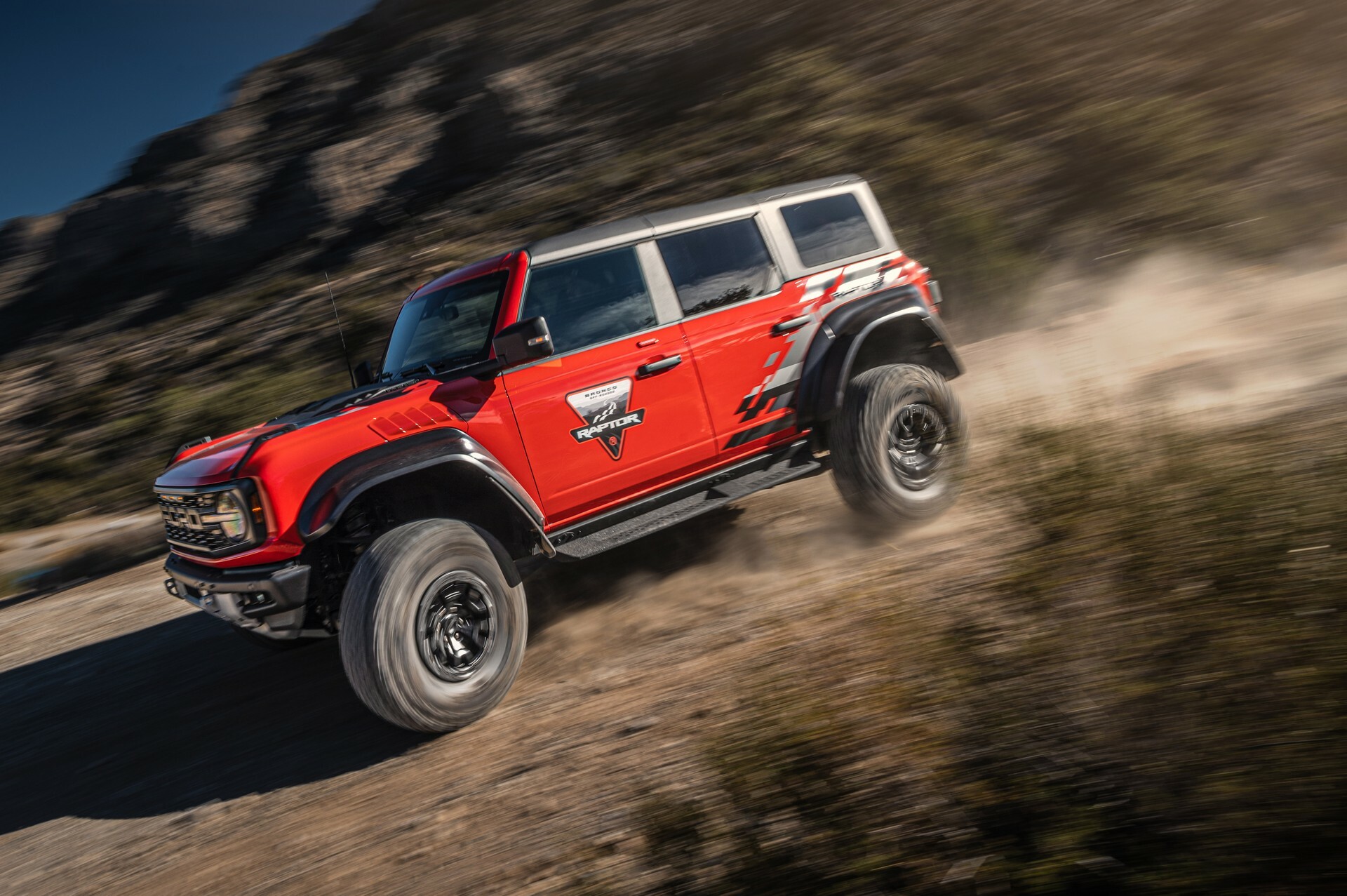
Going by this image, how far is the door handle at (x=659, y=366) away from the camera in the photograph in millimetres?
4648

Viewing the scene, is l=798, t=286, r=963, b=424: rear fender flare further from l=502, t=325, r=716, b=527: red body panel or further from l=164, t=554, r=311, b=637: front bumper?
l=164, t=554, r=311, b=637: front bumper

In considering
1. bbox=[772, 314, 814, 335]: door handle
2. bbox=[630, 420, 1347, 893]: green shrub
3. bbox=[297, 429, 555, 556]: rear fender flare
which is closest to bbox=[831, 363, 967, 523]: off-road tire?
bbox=[772, 314, 814, 335]: door handle

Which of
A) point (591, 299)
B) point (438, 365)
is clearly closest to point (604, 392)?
point (591, 299)

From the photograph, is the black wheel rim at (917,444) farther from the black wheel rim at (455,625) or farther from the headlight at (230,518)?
the headlight at (230,518)

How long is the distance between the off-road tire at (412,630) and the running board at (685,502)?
0.53 metres

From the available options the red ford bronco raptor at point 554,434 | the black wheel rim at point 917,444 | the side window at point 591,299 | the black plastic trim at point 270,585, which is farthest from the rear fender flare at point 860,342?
the black plastic trim at point 270,585

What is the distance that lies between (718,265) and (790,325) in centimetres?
53

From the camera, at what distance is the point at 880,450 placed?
5207 mm

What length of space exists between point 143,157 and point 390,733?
33.0m

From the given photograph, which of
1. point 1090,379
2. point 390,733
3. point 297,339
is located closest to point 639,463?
point 390,733

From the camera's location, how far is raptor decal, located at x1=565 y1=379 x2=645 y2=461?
14.7 feet

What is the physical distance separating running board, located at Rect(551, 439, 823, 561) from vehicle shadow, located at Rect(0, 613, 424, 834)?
1.21 m

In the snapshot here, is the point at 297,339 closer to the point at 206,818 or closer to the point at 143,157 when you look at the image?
the point at 206,818

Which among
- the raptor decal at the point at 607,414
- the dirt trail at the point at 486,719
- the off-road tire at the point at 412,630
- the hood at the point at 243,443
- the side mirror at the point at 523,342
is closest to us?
the dirt trail at the point at 486,719
